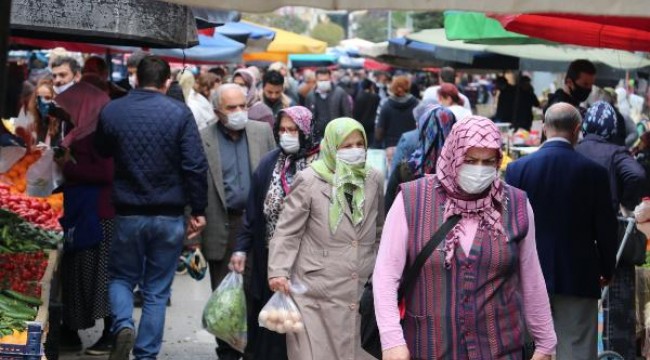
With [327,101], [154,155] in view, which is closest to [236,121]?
[154,155]

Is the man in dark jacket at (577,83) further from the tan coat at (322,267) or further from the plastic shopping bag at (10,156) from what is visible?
the tan coat at (322,267)

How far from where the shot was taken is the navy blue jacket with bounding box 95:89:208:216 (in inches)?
326

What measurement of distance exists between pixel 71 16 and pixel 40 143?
15.9 ft

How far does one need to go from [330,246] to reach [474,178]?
6.55ft

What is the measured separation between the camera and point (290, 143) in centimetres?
796

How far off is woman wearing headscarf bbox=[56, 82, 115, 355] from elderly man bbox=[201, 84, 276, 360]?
0.81m

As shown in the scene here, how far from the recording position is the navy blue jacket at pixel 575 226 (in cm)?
736

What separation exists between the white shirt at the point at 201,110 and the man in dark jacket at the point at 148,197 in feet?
17.7

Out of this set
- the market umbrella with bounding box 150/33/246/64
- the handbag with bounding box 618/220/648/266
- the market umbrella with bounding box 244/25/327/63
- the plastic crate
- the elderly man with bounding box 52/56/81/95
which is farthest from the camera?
the market umbrella with bounding box 244/25/327/63

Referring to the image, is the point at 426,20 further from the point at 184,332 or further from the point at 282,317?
the point at 282,317

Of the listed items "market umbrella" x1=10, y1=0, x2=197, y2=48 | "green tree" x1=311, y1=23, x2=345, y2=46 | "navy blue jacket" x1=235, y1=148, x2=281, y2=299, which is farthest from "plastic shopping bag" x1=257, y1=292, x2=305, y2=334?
"green tree" x1=311, y1=23, x2=345, y2=46

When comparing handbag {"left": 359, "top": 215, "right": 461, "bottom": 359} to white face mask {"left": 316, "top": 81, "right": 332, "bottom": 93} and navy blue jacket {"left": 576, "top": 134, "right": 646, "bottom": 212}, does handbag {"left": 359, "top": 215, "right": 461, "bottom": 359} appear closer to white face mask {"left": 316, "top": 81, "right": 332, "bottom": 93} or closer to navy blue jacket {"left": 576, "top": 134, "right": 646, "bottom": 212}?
navy blue jacket {"left": 576, "top": 134, "right": 646, "bottom": 212}

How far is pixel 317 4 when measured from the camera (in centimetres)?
405

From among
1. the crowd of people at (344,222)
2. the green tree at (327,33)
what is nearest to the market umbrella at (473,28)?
the crowd of people at (344,222)
